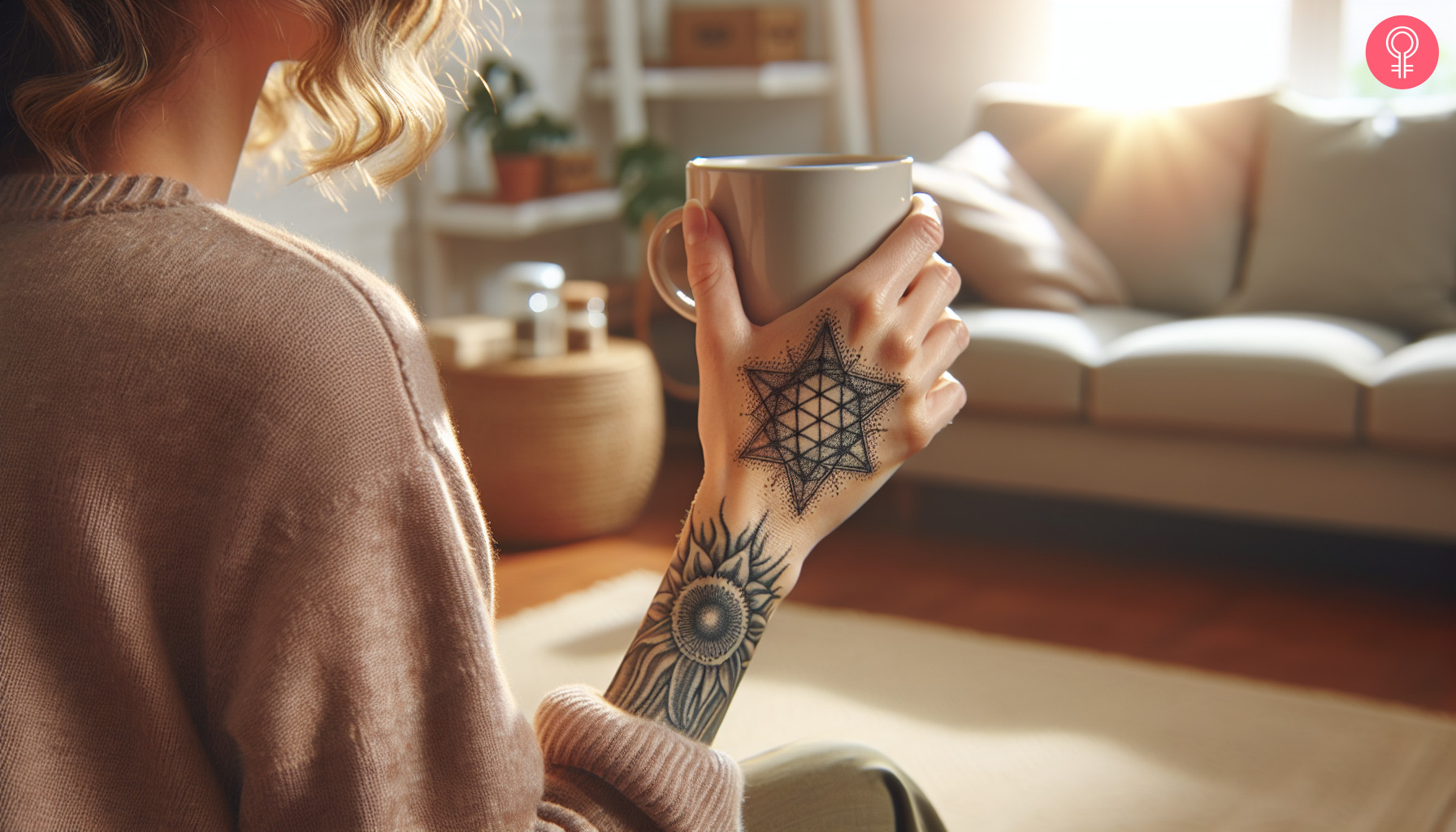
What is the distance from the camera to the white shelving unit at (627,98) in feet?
11.4

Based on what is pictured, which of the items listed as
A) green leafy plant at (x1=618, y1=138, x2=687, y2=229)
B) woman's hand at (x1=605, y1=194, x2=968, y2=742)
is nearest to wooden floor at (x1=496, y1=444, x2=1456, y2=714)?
green leafy plant at (x1=618, y1=138, x2=687, y2=229)

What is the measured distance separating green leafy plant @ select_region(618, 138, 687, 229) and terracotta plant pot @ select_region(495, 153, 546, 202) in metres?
0.23

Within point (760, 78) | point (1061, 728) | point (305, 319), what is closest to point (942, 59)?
point (760, 78)

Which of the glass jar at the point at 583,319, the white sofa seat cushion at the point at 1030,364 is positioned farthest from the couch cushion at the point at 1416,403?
the glass jar at the point at 583,319

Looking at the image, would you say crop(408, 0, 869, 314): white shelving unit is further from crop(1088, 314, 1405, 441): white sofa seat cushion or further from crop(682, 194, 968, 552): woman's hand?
crop(682, 194, 968, 552): woman's hand

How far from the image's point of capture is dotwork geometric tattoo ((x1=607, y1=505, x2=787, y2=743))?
26.6 inches

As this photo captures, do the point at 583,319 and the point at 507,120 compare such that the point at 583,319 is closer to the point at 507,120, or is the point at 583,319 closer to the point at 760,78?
the point at 507,120

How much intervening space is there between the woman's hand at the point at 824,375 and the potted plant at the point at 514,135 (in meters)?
2.82

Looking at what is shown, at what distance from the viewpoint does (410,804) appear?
52cm

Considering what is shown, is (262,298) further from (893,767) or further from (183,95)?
(893,767)

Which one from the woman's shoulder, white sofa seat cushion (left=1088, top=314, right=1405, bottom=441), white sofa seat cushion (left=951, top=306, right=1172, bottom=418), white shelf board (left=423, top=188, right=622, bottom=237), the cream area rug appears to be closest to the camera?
the woman's shoulder

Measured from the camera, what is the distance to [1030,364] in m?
2.61

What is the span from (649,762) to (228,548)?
0.23 metres

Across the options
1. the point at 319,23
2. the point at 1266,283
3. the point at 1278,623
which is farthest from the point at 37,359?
the point at 1266,283
